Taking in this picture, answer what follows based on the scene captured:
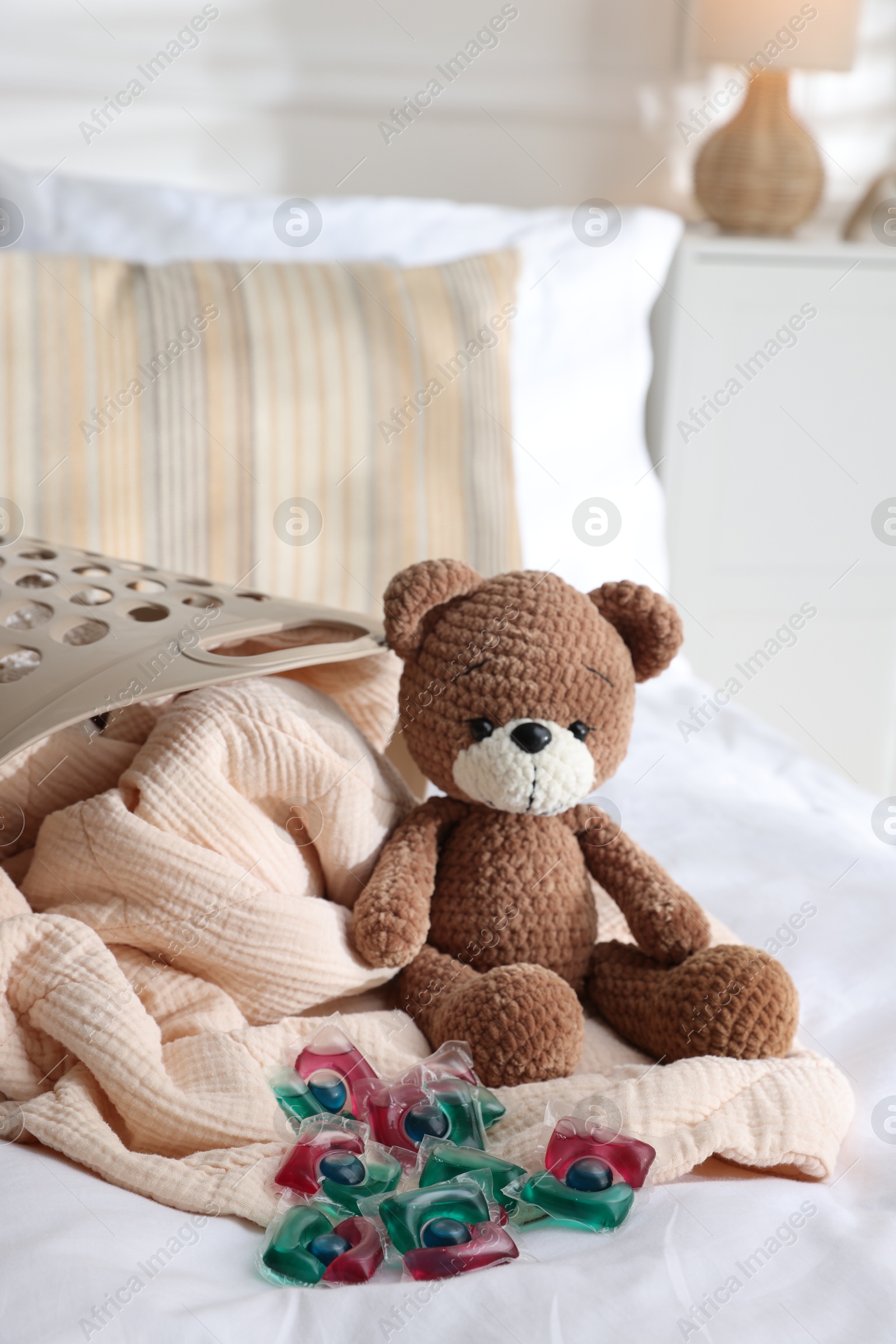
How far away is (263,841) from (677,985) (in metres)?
0.25

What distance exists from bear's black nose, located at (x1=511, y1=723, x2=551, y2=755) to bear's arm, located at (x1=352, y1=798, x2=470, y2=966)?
0.09 meters

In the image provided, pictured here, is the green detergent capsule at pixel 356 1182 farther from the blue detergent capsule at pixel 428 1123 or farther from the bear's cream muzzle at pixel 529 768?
the bear's cream muzzle at pixel 529 768

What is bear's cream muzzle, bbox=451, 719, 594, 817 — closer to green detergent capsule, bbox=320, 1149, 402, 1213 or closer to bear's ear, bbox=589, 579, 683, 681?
bear's ear, bbox=589, 579, 683, 681

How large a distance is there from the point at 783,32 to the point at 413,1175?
161 centimetres

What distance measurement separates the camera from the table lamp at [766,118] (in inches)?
61.9

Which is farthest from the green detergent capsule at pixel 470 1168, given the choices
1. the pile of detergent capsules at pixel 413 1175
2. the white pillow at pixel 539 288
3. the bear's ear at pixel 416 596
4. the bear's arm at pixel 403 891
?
the white pillow at pixel 539 288

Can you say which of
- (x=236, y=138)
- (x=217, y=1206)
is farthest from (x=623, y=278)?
(x=217, y=1206)

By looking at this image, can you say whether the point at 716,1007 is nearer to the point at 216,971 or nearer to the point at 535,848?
the point at 535,848

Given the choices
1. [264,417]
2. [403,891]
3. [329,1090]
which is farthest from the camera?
[264,417]

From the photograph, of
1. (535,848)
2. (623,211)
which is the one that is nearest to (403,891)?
(535,848)

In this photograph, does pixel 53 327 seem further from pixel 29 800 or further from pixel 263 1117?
pixel 263 1117

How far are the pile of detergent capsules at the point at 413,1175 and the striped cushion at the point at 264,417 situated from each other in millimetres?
597

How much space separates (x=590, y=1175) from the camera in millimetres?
495

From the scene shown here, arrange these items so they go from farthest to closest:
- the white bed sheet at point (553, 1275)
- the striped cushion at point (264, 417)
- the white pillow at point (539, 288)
Result: the white pillow at point (539, 288), the striped cushion at point (264, 417), the white bed sheet at point (553, 1275)
